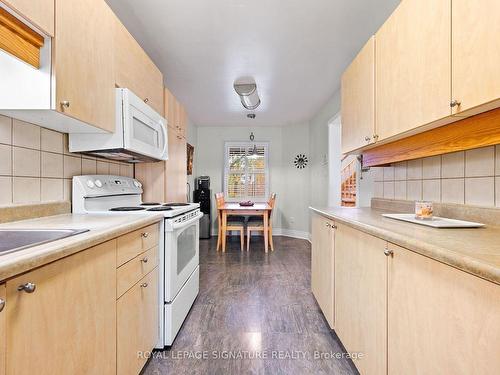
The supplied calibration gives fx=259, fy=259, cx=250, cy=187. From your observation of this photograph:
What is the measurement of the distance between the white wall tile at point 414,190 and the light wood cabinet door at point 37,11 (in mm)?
2115

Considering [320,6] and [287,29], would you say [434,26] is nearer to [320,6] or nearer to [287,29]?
[320,6]

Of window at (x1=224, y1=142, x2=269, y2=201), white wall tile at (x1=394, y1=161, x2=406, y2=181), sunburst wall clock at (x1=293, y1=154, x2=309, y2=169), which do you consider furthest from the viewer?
window at (x1=224, y1=142, x2=269, y2=201)

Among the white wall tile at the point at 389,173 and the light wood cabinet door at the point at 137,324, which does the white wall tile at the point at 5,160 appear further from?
the white wall tile at the point at 389,173

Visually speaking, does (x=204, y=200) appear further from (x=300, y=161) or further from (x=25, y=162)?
(x=25, y=162)

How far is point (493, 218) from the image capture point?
3.74 ft

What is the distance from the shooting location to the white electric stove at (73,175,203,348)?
1619mm

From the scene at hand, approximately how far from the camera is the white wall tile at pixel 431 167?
59.8 inches

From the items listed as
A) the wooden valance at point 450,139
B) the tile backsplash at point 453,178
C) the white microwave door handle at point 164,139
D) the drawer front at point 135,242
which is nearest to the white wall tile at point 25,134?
the drawer front at point 135,242

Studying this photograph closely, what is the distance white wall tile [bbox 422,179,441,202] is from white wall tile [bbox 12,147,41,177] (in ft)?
7.30

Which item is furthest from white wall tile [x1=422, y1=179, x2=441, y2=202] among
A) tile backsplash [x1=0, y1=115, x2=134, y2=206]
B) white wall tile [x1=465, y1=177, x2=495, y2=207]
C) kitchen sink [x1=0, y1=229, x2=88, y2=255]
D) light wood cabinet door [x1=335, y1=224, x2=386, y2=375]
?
tile backsplash [x1=0, y1=115, x2=134, y2=206]

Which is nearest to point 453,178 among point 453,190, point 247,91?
point 453,190

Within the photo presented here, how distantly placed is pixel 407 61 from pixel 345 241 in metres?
0.98

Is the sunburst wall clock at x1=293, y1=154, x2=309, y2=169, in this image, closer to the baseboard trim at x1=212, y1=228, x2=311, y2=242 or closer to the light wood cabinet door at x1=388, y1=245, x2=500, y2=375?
the baseboard trim at x1=212, y1=228, x2=311, y2=242

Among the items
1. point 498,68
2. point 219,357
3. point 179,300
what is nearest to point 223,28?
point 498,68
